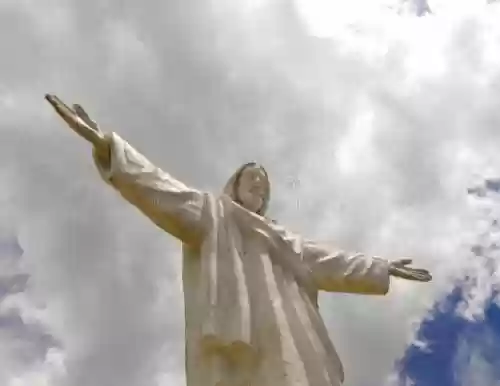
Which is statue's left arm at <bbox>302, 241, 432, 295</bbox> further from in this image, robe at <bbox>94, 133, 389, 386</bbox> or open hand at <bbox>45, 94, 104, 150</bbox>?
open hand at <bbox>45, 94, 104, 150</bbox>

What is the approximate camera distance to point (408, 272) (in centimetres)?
1005

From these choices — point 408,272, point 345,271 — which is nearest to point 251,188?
point 345,271

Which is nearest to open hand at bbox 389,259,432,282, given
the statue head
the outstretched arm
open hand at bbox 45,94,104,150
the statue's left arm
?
the statue's left arm

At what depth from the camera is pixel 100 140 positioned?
907 centimetres

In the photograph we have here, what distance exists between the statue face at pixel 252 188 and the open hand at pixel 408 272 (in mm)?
1758

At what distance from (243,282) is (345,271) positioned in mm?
1484

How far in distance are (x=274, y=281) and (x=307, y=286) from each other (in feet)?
1.85

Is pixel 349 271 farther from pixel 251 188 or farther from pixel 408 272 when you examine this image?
pixel 251 188

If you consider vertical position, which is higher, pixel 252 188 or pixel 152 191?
pixel 252 188

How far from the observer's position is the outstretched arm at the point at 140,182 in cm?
891

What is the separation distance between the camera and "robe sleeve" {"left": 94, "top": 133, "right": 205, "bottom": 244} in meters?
8.93

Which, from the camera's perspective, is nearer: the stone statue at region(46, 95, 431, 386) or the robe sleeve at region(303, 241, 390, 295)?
the stone statue at region(46, 95, 431, 386)

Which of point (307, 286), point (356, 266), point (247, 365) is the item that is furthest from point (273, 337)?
point (356, 266)

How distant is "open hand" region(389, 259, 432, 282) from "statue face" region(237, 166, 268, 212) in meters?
1.76
